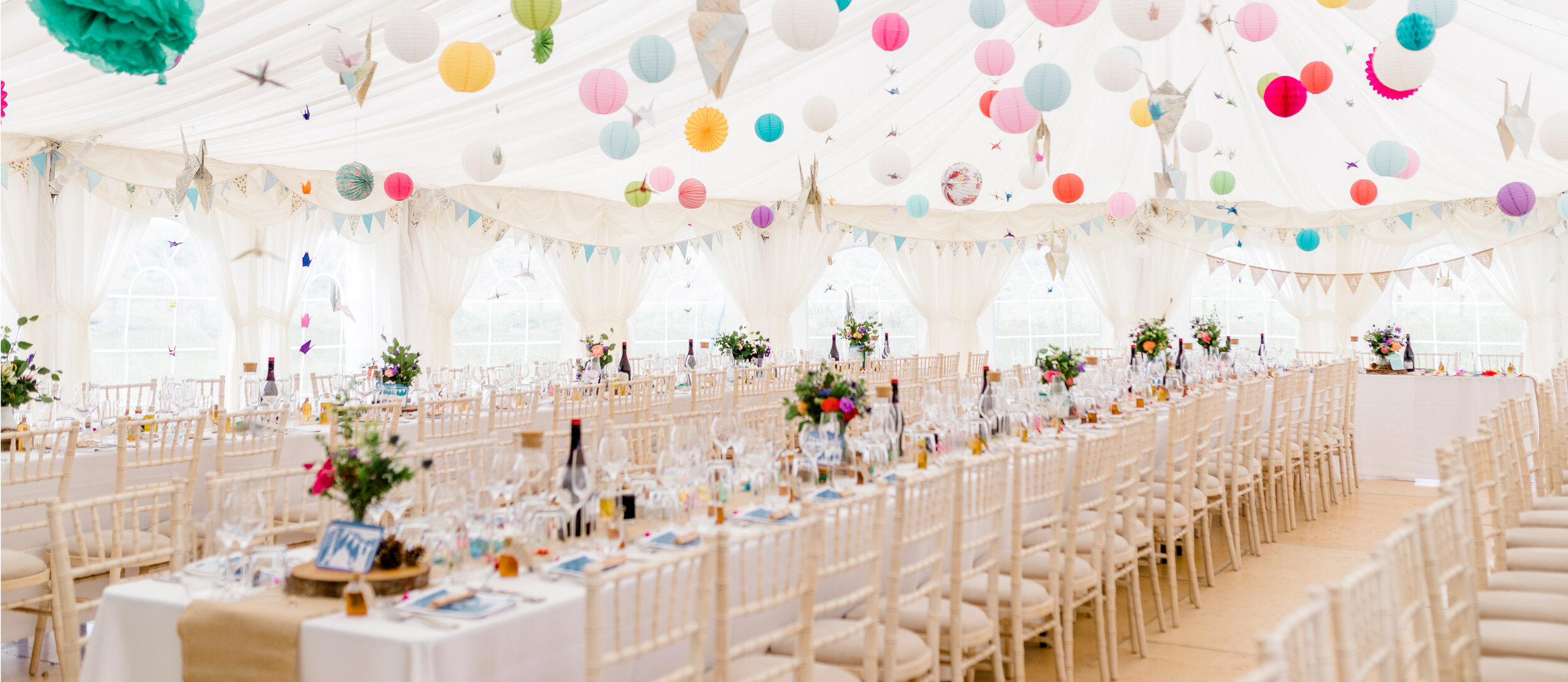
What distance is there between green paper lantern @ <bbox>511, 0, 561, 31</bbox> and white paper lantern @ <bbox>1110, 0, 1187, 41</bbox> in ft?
7.76

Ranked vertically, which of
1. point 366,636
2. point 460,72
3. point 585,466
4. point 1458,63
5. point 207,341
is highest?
point 1458,63

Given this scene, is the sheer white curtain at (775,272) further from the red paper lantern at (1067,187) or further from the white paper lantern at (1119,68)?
the white paper lantern at (1119,68)

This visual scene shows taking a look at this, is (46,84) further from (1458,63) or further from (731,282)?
(1458,63)

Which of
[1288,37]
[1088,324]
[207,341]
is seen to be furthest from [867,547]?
[1088,324]

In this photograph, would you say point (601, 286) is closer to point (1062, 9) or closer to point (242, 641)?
point (1062, 9)

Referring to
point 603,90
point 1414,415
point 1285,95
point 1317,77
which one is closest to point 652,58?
point 603,90

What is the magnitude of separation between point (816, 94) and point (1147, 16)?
3.71 meters

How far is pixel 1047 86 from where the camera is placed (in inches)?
201

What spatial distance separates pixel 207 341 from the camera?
8.10 m

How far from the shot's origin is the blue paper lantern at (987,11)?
4.80m

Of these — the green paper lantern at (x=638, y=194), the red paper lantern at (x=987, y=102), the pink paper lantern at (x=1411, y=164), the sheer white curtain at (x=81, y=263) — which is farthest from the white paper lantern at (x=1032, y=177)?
the sheer white curtain at (x=81, y=263)

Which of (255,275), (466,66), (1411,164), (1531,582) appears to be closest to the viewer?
(1531,582)

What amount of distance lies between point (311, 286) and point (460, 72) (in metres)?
5.12

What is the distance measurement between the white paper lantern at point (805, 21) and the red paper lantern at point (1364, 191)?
4.99m
